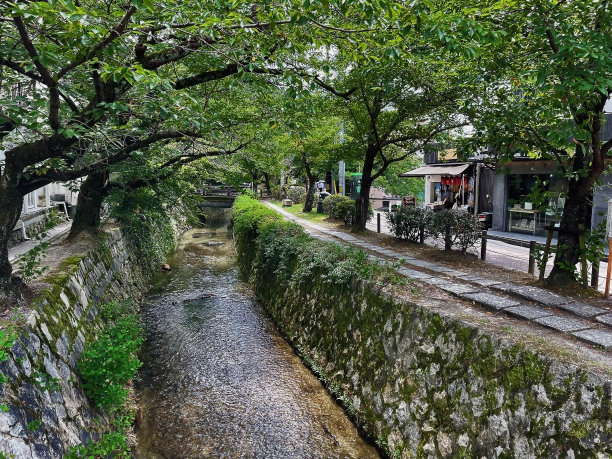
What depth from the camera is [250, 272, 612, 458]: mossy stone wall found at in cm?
393

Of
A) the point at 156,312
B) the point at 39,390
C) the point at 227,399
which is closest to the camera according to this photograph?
the point at 39,390

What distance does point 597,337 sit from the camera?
4.95 m

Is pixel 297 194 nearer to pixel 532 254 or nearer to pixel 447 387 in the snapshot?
pixel 532 254

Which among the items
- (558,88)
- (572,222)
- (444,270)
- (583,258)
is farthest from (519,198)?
(558,88)

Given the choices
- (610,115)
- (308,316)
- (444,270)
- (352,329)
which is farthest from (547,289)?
(610,115)

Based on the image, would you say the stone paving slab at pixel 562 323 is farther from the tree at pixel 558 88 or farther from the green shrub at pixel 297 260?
the green shrub at pixel 297 260

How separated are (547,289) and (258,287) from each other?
8901mm

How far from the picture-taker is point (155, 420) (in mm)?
6523

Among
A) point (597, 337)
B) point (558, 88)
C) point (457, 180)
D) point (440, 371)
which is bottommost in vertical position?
point (440, 371)

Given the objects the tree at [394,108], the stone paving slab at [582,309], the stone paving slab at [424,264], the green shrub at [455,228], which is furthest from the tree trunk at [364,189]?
the stone paving slab at [582,309]

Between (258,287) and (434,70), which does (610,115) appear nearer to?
(434,70)

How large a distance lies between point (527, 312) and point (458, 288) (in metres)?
1.46

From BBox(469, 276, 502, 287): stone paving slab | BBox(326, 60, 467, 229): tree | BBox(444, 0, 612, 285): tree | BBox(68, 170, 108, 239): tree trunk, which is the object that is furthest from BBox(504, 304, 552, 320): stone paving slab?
BBox(68, 170, 108, 239): tree trunk

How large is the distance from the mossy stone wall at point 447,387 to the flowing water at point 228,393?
1.93ft
